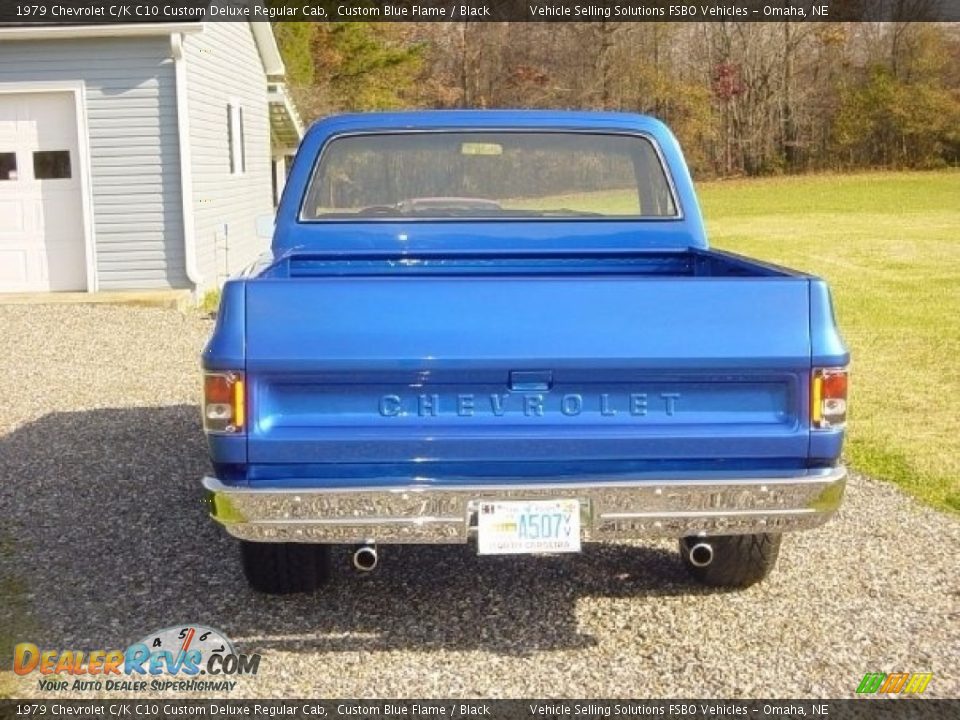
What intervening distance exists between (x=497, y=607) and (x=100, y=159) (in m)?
9.95

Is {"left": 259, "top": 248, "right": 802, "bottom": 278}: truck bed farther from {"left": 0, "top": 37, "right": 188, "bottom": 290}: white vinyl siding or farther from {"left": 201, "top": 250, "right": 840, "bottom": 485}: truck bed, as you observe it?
{"left": 0, "top": 37, "right": 188, "bottom": 290}: white vinyl siding

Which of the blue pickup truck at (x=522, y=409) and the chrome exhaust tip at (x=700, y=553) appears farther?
the chrome exhaust tip at (x=700, y=553)

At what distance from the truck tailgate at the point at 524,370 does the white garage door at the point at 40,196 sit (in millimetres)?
10335

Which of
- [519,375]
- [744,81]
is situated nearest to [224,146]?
[519,375]

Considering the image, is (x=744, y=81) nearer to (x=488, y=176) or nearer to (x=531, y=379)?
(x=488, y=176)

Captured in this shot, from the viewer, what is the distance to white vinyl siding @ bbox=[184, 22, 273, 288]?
13406 mm

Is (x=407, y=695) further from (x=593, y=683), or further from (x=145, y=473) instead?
(x=145, y=473)

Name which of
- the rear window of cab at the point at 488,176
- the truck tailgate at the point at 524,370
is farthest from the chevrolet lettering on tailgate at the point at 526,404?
the rear window of cab at the point at 488,176

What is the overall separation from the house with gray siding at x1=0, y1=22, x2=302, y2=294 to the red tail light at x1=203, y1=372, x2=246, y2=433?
32.0 feet

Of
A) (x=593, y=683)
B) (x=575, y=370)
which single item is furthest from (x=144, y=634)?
(x=575, y=370)

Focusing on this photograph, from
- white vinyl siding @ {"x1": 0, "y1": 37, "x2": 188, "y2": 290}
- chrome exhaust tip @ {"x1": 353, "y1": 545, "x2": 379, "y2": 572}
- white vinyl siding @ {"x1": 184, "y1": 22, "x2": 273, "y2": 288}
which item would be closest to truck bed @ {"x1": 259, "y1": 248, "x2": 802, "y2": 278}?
chrome exhaust tip @ {"x1": 353, "y1": 545, "x2": 379, "y2": 572}

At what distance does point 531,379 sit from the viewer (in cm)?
346

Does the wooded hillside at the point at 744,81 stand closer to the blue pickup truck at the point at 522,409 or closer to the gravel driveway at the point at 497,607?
the gravel driveway at the point at 497,607

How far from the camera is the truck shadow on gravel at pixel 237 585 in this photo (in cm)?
414
